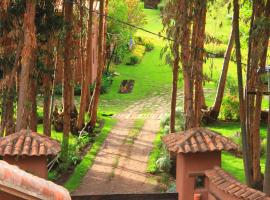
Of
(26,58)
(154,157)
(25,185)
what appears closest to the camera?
(25,185)

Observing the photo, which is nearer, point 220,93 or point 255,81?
point 255,81

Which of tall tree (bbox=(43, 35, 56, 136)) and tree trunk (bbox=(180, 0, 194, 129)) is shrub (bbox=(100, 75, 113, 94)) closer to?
tall tree (bbox=(43, 35, 56, 136))

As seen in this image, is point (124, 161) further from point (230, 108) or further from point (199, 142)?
point (199, 142)

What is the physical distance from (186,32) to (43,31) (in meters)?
4.21

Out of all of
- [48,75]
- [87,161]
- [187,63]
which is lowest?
→ [87,161]

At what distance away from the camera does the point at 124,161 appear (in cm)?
1995

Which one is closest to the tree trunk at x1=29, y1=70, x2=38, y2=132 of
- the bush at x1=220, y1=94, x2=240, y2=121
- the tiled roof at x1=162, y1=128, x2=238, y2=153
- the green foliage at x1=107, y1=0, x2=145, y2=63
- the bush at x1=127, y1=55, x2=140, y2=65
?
the tiled roof at x1=162, y1=128, x2=238, y2=153

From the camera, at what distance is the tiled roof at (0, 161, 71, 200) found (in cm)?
416

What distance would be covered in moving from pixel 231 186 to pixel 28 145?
316cm

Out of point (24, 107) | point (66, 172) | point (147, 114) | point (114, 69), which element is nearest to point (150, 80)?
point (114, 69)

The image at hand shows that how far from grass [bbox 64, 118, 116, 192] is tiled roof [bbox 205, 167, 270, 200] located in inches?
361

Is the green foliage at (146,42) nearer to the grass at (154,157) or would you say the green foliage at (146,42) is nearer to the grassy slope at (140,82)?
the grassy slope at (140,82)

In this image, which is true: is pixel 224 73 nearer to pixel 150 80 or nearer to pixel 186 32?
pixel 186 32

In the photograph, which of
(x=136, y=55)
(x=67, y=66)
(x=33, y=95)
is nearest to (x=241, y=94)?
(x=33, y=95)
